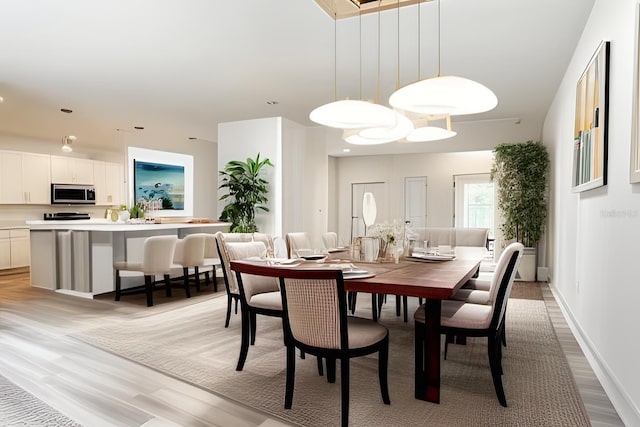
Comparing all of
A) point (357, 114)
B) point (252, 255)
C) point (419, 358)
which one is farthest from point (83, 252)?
point (419, 358)

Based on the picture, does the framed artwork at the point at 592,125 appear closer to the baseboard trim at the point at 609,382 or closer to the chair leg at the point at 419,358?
the baseboard trim at the point at 609,382

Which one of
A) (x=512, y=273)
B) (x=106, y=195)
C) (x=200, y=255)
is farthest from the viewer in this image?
(x=106, y=195)

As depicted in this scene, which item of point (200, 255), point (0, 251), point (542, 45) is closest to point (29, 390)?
point (200, 255)

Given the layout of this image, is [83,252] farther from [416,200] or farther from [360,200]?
[416,200]

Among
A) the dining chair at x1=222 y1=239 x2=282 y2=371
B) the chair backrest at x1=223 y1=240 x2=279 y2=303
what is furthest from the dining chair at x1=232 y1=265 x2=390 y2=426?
the chair backrest at x1=223 y1=240 x2=279 y2=303

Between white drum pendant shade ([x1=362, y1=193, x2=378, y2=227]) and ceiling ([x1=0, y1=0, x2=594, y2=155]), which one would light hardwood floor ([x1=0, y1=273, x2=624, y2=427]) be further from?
ceiling ([x1=0, y1=0, x2=594, y2=155])

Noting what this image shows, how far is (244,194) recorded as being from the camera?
638 centimetres

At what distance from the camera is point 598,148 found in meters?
2.79

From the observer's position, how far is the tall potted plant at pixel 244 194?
251 inches

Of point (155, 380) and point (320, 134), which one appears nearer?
point (155, 380)

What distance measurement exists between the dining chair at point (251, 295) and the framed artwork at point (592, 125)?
2.31 meters

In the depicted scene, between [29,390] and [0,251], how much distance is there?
239 inches

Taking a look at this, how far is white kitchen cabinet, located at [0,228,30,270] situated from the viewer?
723 cm

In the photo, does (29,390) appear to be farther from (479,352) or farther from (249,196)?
(249,196)
